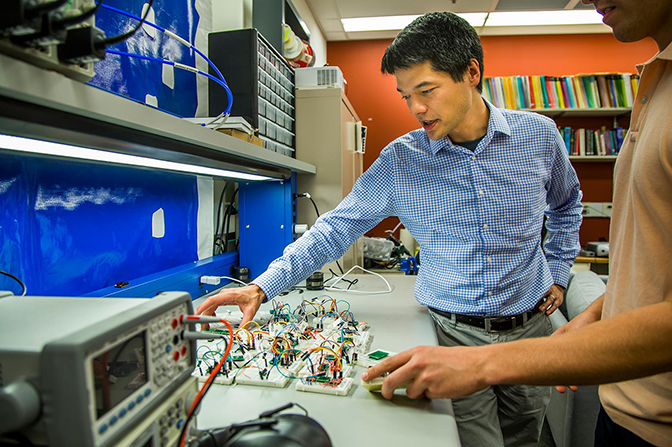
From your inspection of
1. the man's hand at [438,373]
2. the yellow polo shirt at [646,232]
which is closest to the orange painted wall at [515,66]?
the yellow polo shirt at [646,232]

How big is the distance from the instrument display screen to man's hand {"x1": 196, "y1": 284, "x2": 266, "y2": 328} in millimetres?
561

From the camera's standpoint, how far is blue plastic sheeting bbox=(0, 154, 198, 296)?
967mm

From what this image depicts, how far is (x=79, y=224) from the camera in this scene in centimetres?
114

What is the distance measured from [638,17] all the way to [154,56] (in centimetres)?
147

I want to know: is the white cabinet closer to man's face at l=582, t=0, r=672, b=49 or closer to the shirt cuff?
the shirt cuff

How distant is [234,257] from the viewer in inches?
75.9

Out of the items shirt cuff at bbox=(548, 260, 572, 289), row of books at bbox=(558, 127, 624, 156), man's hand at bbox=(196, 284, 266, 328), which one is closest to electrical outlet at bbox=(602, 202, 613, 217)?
row of books at bbox=(558, 127, 624, 156)

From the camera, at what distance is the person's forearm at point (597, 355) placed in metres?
0.58

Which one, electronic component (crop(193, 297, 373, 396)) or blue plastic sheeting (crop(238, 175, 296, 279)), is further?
blue plastic sheeting (crop(238, 175, 296, 279))

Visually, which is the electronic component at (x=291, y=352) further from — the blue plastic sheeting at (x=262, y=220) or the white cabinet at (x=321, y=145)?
the white cabinet at (x=321, y=145)

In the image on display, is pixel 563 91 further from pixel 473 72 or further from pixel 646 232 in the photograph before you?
pixel 646 232

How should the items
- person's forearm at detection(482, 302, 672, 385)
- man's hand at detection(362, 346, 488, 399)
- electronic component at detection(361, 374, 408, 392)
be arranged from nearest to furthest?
person's forearm at detection(482, 302, 672, 385), man's hand at detection(362, 346, 488, 399), electronic component at detection(361, 374, 408, 392)

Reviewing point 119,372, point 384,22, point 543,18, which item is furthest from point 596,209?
point 119,372

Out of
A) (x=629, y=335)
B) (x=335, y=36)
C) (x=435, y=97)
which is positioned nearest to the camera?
(x=629, y=335)
